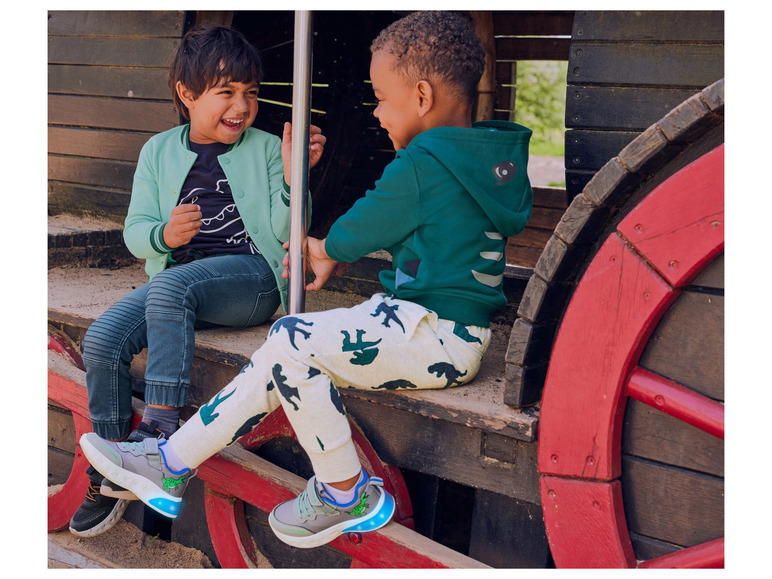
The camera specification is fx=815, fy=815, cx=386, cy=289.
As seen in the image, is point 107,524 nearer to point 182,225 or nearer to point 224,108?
point 182,225

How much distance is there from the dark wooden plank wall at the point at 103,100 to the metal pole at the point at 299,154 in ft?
4.41

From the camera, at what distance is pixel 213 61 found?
237cm

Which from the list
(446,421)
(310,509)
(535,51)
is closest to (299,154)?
(446,421)

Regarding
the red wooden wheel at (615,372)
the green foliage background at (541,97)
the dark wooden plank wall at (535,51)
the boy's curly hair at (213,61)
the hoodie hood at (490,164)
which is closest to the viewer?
the red wooden wheel at (615,372)

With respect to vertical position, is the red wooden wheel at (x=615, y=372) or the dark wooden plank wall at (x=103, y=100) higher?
the dark wooden plank wall at (x=103, y=100)

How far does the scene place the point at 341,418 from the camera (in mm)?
1828

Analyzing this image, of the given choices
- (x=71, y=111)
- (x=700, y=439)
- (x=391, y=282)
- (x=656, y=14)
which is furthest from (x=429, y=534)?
(x=71, y=111)

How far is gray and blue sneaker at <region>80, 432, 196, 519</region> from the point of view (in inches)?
76.9

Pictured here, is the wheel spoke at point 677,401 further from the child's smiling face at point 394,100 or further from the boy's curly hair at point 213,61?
the boy's curly hair at point 213,61

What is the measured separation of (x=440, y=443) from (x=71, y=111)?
2.40m

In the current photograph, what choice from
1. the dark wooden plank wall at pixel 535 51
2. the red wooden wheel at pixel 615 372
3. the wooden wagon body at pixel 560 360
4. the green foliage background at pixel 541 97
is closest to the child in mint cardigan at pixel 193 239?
the wooden wagon body at pixel 560 360

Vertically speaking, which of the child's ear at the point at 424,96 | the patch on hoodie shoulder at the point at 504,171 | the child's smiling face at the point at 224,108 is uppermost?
the child's smiling face at the point at 224,108

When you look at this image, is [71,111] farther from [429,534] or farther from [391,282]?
[429,534]

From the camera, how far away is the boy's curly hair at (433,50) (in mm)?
1832
